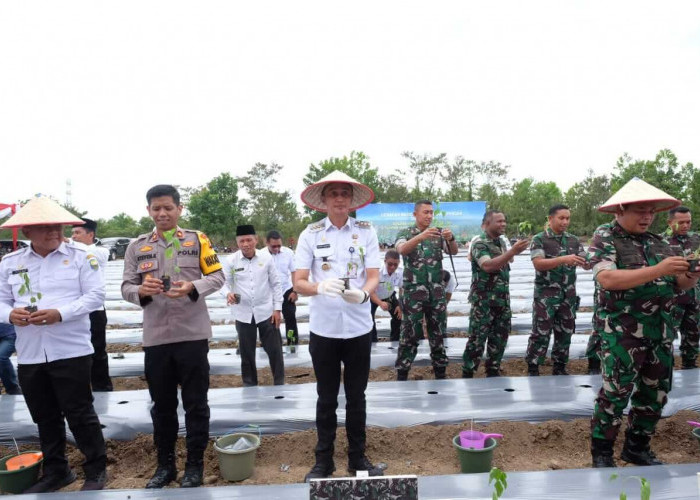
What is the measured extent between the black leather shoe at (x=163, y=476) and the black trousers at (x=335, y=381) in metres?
0.93

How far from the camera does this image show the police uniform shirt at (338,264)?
2529mm

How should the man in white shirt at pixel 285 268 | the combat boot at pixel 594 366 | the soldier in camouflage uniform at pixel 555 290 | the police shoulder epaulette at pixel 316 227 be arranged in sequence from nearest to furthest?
the police shoulder epaulette at pixel 316 227 → the soldier in camouflage uniform at pixel 555 290 → the combat boot at pixel 594 366 → the man in white shirt at pixel 285 268

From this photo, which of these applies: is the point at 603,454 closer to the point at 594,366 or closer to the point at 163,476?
the point at 594,366

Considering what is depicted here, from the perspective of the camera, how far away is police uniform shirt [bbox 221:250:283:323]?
428 cm

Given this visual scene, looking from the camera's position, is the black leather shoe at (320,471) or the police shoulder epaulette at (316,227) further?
the police shoulder epaulette at (316,227)

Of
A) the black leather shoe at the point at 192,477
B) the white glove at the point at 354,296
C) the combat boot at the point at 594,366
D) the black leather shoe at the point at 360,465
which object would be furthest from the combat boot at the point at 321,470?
the combat boot at the point at 594,366

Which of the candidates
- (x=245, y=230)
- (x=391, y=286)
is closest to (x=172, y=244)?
(x=245, y=230)

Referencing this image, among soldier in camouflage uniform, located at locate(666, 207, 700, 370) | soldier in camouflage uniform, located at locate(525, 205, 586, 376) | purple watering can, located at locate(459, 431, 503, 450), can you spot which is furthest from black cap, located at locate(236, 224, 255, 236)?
soldier in camouflage uniform, located at locate(666, 207, 700, 370)

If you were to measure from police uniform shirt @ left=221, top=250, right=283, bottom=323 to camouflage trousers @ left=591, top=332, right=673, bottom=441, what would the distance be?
9.59ft

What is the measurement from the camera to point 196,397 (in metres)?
2.61

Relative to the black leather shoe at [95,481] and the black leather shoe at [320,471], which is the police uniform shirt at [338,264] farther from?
the black leather shoe at [95,481]

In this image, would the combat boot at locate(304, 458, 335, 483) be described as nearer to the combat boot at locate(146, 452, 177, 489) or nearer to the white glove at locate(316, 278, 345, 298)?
the combat boot at locate(146, 452, 177, 489)

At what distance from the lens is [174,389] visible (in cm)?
267

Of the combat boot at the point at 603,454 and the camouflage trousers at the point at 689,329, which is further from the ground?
the camouflage trousers at the point at 689,329
